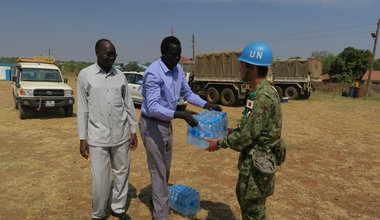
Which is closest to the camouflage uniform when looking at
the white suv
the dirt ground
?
the dirt ground

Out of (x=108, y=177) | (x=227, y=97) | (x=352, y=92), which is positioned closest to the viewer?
(x=108, y=177)

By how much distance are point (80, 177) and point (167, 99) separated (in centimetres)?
272

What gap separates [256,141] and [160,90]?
1.07 meters

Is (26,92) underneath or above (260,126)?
underneath

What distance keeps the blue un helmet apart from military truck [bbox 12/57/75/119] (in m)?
8.86

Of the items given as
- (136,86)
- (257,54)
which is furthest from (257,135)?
(136,86)

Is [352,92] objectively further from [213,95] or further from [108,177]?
[108,177]

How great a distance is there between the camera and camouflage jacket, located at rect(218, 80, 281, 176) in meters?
2.31

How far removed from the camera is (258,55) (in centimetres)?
241

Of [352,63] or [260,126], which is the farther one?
[352,63]

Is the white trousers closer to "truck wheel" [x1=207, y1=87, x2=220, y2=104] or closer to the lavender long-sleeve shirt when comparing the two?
the lavender long-sleeve shirt

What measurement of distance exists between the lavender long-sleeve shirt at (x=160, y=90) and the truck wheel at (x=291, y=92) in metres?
17.0

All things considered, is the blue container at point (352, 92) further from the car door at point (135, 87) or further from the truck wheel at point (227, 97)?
the car door at point (135, 87)

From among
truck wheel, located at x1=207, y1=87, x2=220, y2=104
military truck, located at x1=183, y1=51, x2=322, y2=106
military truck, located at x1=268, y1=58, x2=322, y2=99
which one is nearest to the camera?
military truck, located at x1=183, y1=51, x2=322, y2=106
